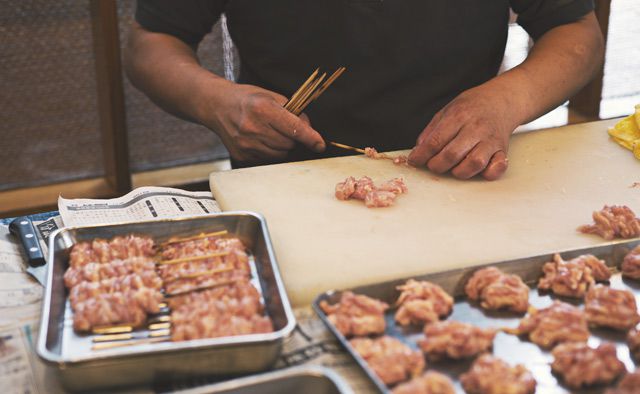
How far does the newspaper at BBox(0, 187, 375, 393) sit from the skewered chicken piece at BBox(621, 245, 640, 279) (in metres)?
0.65

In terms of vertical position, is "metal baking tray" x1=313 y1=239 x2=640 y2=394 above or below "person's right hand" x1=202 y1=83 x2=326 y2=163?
below

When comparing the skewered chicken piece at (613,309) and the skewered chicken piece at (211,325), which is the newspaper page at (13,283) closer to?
the skewered chicken piece at (211,325)

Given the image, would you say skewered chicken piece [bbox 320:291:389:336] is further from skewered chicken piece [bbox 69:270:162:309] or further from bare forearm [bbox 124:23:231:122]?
bare forearm [bbox 124:23:231:122]

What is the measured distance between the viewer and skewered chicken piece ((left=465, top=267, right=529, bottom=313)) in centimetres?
147

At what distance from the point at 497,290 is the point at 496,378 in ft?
0.85

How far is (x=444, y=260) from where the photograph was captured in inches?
65.9

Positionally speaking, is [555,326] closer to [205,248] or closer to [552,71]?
[205,248]

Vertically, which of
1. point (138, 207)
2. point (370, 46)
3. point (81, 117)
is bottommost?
point (81, 117)

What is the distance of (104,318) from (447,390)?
0.61m

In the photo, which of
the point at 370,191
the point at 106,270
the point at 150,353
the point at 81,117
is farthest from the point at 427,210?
the point at 81,117

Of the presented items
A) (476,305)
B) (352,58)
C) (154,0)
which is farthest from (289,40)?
(476,305)

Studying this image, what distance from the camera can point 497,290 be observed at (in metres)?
1.47

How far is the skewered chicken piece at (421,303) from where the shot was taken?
1.42 m

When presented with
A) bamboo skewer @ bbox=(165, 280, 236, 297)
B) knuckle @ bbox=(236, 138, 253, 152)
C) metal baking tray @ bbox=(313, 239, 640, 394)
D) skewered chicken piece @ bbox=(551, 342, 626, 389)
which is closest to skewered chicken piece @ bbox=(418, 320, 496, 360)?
metal baking tray @ bbox=(313, 239, 640, 394)
